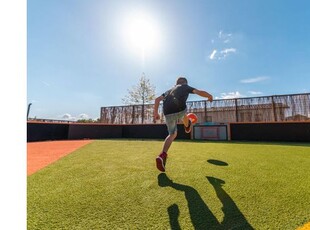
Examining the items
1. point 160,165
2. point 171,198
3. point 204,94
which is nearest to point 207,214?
point 171,198

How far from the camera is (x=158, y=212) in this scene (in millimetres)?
1316

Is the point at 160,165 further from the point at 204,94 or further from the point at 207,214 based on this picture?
the point at 204,94

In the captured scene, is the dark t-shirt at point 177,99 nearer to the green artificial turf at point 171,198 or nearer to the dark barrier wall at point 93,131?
the green artificial turf at point 171,198

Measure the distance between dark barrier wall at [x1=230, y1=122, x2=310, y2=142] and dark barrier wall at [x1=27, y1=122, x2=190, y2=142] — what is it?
Result: 2539 mm

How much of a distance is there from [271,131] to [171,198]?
25.5 feet

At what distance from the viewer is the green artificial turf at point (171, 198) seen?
119 centimetres

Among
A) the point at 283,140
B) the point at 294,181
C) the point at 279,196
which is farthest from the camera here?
the point at 283,140

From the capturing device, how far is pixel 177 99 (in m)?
2.57

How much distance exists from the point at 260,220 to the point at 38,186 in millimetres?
2270

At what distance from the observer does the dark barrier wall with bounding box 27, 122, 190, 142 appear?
26.7ft

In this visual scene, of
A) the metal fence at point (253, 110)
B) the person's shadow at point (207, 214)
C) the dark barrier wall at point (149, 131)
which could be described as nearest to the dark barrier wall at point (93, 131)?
the dark barrier wall at point (149, 131)
